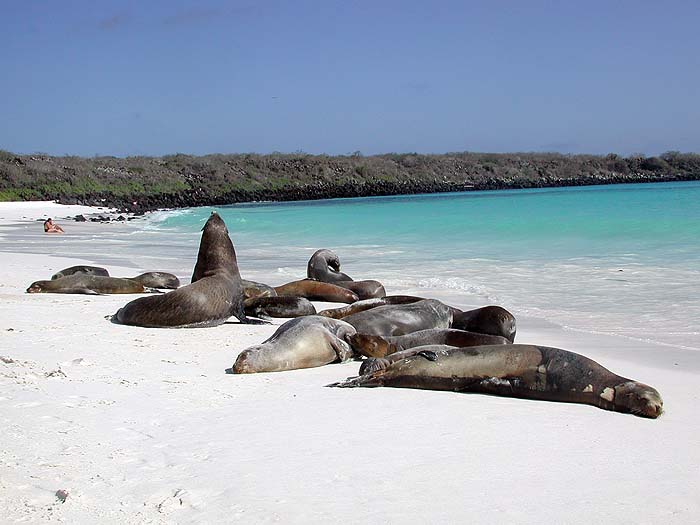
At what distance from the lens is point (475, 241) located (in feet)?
64.2

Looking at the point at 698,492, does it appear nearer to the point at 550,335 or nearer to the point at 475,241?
the point at 550,335

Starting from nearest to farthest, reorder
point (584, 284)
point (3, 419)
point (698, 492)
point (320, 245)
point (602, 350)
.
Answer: point (698, 492)
point (3, 419)
point (602, 350)
point (584, 284)
point (320, 245)

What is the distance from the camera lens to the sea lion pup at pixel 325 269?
10.6 meters

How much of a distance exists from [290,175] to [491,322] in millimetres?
69632

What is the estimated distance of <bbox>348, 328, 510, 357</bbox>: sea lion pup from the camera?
6.02 metres

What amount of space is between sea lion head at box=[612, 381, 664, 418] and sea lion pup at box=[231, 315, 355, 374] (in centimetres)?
199

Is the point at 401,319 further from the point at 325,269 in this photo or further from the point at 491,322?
the point at 325,269

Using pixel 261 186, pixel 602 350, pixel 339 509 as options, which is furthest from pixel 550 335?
pixel 261 186

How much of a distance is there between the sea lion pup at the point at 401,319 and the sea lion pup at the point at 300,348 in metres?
0.43

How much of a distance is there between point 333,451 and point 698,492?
1478mm

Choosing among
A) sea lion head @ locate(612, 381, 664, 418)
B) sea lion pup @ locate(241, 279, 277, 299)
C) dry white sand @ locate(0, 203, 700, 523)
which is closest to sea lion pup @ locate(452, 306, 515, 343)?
dry white sand @ locate(0, 203, 700, 523)

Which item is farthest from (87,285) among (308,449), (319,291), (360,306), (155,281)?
(308,449)

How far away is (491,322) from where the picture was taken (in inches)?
255

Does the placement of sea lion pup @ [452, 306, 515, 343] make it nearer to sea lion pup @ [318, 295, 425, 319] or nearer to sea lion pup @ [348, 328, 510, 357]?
sea lion pup @ [348, 328, 510, 357]
